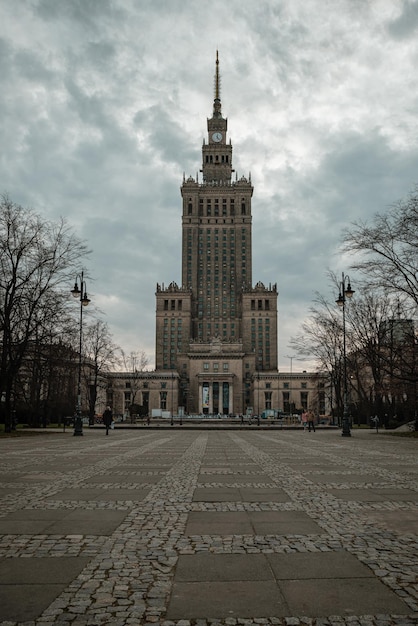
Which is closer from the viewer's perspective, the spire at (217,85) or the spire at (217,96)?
the spire at (217,96)

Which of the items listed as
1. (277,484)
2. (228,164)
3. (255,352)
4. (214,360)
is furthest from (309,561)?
(228,164)

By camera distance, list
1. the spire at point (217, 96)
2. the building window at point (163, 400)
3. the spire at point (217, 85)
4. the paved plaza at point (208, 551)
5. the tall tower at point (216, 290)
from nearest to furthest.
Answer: the paved plaza at point (208, 551)
the building window at point (163, 400)
the tall tower at point (216, 290)
the spire at point (217, 96)
the spire at point (217, 85)

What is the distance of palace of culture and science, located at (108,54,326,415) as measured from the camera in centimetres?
14400

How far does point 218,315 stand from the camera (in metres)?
164

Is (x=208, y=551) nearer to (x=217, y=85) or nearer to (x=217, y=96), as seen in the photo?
(x=217, y=96)

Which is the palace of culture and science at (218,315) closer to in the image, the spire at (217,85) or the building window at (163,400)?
the building window at (163,400)

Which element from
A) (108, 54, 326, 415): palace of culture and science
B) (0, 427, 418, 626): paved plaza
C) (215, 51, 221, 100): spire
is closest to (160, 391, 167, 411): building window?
(108, 54, 326, 415): palace of culture and science

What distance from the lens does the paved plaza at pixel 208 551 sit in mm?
3695

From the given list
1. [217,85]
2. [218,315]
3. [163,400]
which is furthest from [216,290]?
[217,85]

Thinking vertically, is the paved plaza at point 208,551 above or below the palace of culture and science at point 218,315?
below

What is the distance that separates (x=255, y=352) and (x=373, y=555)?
155695 mm

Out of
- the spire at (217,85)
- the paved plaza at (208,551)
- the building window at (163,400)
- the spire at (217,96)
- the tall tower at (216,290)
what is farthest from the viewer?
the spire at (217,85)

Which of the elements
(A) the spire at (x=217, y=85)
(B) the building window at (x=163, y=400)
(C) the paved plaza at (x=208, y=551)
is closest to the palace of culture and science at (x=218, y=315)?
(B) the building window at (x=163, y=400)

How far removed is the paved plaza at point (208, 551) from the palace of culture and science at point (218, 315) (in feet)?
438
